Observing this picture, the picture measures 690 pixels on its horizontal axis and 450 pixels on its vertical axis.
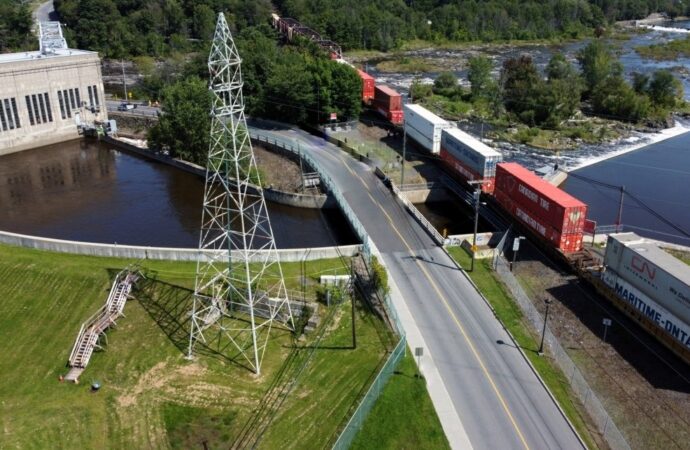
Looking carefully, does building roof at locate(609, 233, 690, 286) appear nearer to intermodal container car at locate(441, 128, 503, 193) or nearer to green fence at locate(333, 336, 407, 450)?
green fence at locate(333, 336, 407, 450)

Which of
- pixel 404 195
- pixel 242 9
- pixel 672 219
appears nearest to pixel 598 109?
pixel 672 219

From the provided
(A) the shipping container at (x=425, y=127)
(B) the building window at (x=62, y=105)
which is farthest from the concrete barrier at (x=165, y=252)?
(B) the building window at (x=62, y=105)

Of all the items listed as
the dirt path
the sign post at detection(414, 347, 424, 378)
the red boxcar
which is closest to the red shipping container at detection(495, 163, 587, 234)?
the dirt path

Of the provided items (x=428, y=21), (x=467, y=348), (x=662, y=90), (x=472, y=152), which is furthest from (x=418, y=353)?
(x=428, y=21)

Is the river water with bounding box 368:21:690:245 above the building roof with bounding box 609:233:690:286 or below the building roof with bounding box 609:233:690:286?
below

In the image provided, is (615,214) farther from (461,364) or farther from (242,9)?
(242,9)

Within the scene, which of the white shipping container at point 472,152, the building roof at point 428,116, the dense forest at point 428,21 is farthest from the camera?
the dense forest at point 428,21

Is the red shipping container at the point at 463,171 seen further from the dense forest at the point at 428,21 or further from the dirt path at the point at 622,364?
the dense forest at the point at 428,21
